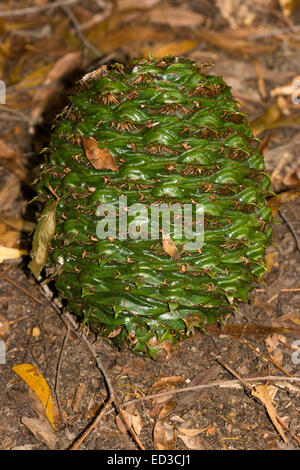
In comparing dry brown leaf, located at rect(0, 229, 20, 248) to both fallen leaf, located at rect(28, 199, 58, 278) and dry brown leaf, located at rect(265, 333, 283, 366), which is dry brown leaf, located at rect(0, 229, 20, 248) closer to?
fallen leaf, located at rect(28, 199, 58, 278)

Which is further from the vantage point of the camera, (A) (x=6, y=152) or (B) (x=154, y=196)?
(A) (x=6, y=152)

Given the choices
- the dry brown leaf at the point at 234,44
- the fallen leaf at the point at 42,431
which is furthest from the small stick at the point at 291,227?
the dry brown leaf at the point at 234,44

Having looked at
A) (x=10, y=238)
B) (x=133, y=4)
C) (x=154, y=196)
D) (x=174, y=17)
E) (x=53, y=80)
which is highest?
(x=133, y=4)

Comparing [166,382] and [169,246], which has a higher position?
[169,246]

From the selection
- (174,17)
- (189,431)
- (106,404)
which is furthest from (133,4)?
(189,431)

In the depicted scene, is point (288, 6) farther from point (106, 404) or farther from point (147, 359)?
point (106, 404)

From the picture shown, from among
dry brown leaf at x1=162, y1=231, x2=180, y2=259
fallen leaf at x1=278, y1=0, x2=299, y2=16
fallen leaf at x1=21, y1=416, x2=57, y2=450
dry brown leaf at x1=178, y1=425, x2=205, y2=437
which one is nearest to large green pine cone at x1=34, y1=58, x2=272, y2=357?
dry brown leaf at x1=162, y1=231, x2=180, y2=259

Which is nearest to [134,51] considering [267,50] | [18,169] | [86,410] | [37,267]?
[267,50]

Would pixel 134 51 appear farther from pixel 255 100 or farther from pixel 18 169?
pixel 18 169
